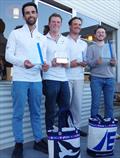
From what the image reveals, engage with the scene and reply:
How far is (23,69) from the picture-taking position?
177 inches

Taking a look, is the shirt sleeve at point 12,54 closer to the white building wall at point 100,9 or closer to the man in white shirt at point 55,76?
the man in white shirt at point 55,76

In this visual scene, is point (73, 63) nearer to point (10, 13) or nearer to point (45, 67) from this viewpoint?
point (45, 67)

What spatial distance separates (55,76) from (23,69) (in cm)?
54

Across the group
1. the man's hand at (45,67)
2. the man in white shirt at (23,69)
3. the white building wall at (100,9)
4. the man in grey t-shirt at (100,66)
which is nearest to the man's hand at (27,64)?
the man in white shirt at (23,69)

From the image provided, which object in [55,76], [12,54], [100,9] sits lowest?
[55,76]

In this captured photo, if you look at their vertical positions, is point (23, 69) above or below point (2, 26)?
below

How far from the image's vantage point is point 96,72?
5.75 meters

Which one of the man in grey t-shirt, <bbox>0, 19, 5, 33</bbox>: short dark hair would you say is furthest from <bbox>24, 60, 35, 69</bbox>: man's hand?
the man in grey t-shirt

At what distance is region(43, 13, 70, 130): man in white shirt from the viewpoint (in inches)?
191

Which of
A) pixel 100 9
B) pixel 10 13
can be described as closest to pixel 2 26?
pixel 10 13

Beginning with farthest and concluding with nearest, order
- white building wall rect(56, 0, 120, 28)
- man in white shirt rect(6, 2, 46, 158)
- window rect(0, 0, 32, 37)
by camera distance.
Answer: white building wall rect(56, 0, 120, 28) < window rect(0, 0, 32, 37) < man in white shirt rect(6, 2, 46, 158)

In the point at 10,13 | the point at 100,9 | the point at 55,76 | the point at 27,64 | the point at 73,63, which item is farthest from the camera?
the point at 100,9

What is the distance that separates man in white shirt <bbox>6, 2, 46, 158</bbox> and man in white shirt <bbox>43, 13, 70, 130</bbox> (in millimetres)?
234

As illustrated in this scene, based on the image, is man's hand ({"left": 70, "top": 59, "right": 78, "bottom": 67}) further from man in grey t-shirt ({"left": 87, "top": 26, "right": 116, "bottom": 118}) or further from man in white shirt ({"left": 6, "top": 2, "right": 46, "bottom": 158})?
man in white shirt ({"left": 6, "top": 2, "right": 46, "bottom": 158})
